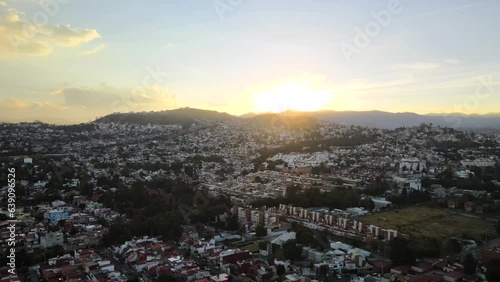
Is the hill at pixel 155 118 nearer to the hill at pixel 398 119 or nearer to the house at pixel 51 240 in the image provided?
the hill at pixel 398 119

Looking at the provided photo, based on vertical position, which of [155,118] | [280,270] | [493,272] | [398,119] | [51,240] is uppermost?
[398,119]

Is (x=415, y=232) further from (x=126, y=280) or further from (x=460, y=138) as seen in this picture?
(x=460, y=138)

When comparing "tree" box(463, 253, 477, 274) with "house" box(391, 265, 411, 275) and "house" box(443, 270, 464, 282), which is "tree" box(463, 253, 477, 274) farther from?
"house" box(391, 265, 411, 275)

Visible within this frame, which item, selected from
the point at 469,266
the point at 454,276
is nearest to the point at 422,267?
the point at 454,276

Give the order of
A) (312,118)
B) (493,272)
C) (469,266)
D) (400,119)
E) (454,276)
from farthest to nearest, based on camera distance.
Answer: (400,119), (312,118), (469,266), (454,276), (493,272)

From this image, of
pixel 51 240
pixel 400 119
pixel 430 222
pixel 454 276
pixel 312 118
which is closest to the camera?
pixel 454 276

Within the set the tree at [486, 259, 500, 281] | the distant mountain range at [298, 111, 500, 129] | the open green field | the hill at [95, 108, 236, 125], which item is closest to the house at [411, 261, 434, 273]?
the tree at [486, 259, 500, 281]

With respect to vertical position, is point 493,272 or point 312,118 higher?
point 312,118

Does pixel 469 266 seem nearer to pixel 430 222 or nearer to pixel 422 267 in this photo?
pixel 422 267
